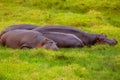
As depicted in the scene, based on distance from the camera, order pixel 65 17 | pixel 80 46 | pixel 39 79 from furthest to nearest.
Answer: pixel 65 17, pixel 80 46, pixel 39 79

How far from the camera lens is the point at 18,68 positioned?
9.59 metres

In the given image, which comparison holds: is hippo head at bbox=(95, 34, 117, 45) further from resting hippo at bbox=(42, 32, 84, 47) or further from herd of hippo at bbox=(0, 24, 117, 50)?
resting hippo at bbox=(42, 32, 84, 47)

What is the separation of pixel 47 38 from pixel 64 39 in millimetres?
738

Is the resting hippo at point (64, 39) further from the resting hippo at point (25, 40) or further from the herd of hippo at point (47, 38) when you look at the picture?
the resting hippo at point (25, 40)

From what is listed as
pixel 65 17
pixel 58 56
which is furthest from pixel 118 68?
pixel 65 17

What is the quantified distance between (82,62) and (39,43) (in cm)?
217

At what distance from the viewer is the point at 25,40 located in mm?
12617

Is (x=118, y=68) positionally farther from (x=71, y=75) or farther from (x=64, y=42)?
(x=64, y=42)

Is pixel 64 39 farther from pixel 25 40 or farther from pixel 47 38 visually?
pixel 25 40

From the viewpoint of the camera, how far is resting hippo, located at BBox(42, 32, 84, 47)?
13.2 m

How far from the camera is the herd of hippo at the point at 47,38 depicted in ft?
41.0

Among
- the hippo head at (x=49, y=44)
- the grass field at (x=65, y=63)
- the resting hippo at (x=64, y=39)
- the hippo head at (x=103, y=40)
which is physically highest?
the grass field at (x=65, y=63)

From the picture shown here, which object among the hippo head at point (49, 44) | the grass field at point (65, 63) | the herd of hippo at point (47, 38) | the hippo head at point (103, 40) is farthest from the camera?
the hippo head at point (103, 40)

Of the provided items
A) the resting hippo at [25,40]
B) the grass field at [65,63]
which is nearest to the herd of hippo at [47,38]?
the resting hippo at [25,40]
